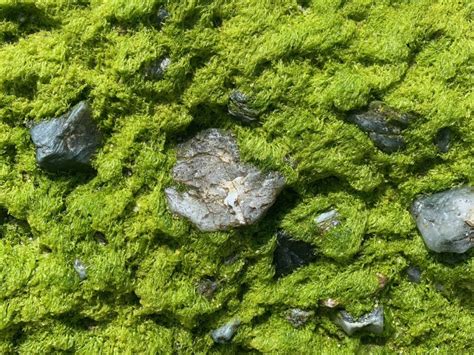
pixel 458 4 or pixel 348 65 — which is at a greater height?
pixel 458 4

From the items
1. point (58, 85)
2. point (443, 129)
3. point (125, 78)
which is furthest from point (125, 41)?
point (443, 129)

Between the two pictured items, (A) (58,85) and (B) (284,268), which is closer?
(A) (58,85)

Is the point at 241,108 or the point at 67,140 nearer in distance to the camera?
the point at 67,140

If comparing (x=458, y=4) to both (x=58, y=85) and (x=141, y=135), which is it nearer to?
(x=141, y=135)

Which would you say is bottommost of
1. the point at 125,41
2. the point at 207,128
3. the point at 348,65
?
the point at 207,128

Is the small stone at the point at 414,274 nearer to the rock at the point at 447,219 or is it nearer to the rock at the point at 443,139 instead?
the rock at the point at 447,219

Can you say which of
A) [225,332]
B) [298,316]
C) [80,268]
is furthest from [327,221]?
[80,268]

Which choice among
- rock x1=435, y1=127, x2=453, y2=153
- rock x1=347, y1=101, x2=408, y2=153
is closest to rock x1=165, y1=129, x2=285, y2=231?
rock x1=347, y1=101, x2=408, y2=153

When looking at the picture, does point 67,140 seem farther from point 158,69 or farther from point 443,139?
point 443,139

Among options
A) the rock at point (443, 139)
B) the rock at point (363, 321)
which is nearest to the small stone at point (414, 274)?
the rock at point (363, 321)
